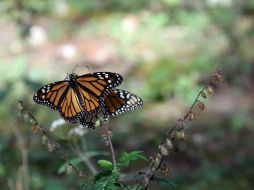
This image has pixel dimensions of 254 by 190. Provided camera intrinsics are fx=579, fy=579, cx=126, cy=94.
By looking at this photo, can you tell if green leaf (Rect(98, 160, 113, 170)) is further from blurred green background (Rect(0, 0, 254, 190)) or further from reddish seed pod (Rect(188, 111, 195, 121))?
blurred green background (Rect(0, 0, 254, 190))

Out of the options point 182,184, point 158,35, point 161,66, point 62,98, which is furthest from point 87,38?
point 62,98

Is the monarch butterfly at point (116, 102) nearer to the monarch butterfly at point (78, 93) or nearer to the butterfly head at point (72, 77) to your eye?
the monarch butterfly at point (78, 93)

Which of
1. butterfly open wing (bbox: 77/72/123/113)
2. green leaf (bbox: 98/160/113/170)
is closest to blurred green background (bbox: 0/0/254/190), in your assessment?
butterfly open wing (bbox: 77/72/123/113)

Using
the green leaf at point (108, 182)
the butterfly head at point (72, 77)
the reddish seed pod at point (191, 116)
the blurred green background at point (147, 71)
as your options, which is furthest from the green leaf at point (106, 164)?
the blurred green background at point (147, 71)

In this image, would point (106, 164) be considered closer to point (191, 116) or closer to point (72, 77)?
point (191, 116)

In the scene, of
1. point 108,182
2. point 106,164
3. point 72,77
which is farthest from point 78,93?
point 108,182

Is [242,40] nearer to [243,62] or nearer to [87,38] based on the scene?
[243,62]
